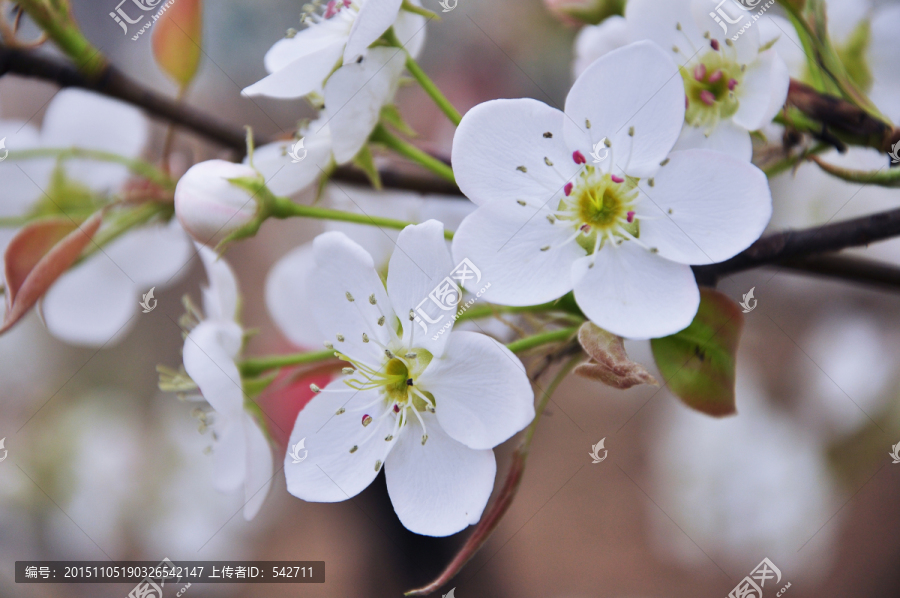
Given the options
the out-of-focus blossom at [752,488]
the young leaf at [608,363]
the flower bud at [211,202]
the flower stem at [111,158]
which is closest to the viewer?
the young leaf at [608,363]

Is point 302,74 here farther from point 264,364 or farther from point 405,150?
point 264,364

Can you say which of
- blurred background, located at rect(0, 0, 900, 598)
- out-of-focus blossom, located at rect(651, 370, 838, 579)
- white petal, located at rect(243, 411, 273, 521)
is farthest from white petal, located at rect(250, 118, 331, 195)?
out-of-focus blossom, located at rect(651, 370, 838, 579)

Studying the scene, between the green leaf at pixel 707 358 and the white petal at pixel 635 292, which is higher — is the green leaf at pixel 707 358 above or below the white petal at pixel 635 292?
below

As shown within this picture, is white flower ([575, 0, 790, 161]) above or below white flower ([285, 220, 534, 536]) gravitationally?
above

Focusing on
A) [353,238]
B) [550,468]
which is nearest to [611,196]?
[353,238]

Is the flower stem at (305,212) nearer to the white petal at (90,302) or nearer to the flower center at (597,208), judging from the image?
the flower center at (597,208)

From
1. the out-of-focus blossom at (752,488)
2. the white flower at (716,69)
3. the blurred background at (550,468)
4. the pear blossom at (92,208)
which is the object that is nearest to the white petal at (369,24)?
the white flower at (716,69)

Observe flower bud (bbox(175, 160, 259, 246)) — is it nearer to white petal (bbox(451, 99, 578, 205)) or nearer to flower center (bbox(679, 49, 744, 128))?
white petal (bbox(451, 99, 578, 205))

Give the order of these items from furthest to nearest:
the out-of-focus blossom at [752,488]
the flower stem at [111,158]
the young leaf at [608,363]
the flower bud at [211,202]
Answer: the out-of-focus blossom at [752,488] < the flower stem at [111,158] < the flower bud at [211,202] < the young leaf at [608,363]
